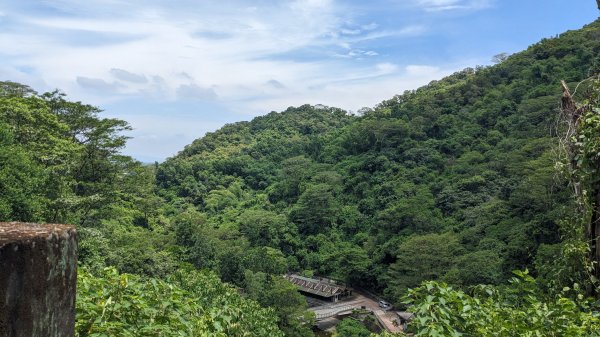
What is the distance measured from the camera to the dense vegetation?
9.55 feet

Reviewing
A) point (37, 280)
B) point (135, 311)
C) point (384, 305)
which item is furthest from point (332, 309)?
point (37, 280)

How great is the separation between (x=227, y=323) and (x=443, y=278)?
1858 cm

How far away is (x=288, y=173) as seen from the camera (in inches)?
1756

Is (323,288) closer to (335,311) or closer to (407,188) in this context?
(335,311)

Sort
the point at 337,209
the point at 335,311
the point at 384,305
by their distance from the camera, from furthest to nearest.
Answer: the point at 337,209 < the point at 384,305 < the point at 335,311

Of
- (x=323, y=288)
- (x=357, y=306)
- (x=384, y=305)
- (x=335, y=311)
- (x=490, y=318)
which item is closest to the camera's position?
(x=490, y=318)

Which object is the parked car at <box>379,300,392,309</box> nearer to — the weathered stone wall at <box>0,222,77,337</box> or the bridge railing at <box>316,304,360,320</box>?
the bridge railing at <box>316,304,360,320</box>

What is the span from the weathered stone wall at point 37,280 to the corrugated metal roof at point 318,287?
26.5 metres

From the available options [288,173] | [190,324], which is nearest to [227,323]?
[190,324]

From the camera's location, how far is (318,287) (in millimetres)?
27469

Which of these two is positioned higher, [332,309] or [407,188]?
[407,188]

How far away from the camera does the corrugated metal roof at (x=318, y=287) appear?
1054 inches

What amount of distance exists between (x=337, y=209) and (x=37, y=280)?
3481 cm

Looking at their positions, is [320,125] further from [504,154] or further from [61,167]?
[61,167]
